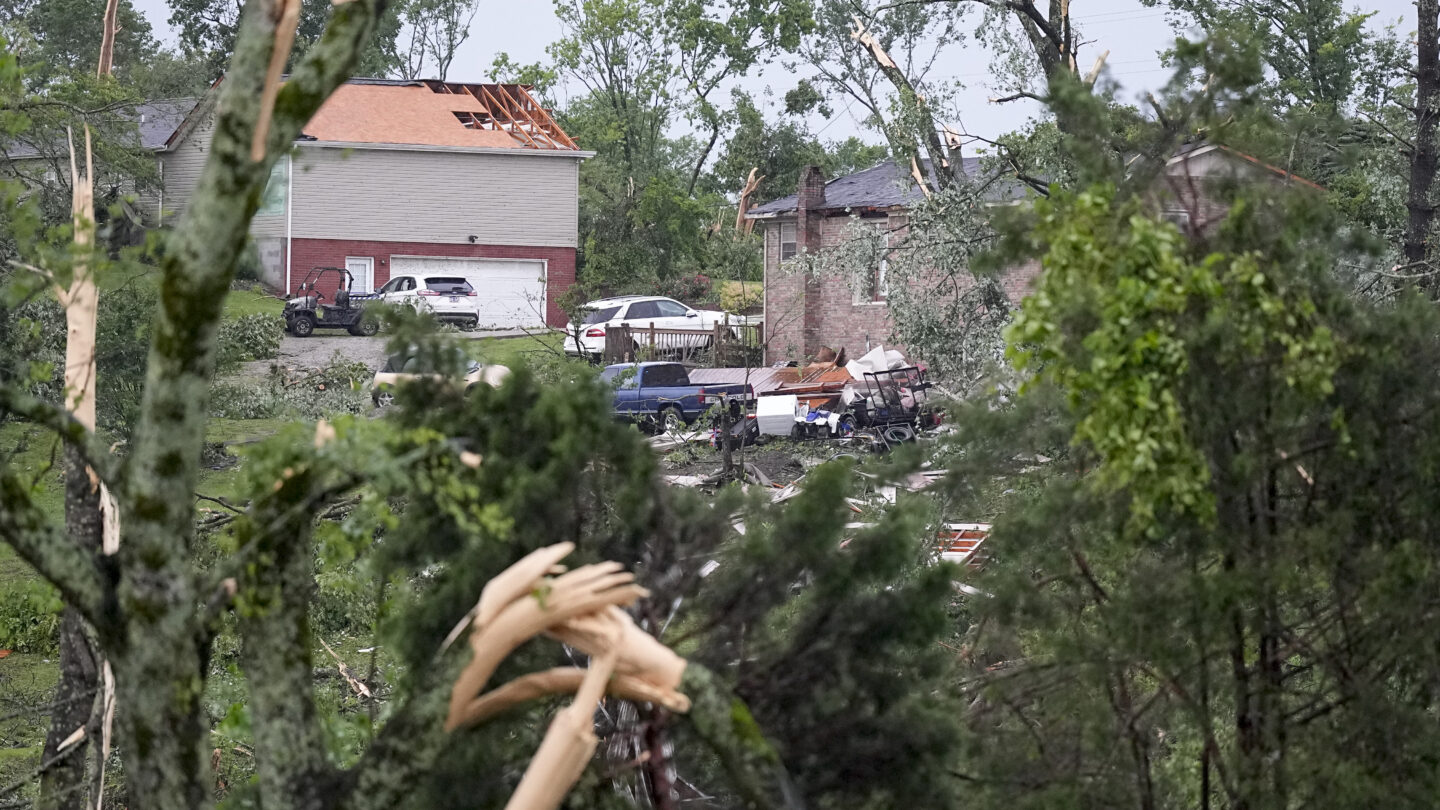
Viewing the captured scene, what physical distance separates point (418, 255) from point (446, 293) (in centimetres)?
564

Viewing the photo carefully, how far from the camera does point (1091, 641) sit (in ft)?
23.9

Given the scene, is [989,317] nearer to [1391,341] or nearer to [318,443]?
[1391,341]

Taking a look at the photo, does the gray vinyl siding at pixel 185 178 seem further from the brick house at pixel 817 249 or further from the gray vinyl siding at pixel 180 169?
the brick house at pixel 817 249

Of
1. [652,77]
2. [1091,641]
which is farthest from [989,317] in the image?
[652,77]

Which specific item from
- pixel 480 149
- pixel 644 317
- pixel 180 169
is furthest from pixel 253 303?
pixel 644 317

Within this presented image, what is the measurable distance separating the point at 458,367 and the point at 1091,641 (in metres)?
3.27

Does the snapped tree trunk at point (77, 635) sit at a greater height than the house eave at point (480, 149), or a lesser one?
lesser

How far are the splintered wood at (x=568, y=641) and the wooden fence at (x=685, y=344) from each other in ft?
77.4

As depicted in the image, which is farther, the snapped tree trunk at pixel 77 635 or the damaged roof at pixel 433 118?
the damaged roof at pixel 433 118

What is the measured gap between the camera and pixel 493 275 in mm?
39531

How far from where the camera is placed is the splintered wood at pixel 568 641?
5039mm

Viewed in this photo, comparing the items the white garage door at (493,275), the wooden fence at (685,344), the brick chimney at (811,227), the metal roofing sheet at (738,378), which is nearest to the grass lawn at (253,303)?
the white garage door at (493,275)

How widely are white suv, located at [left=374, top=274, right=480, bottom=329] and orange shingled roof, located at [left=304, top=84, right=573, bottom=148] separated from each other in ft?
19.5

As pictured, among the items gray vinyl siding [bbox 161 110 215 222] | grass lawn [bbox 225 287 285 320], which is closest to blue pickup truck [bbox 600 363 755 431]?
grass lawn [bbox 225 287 285 320]
